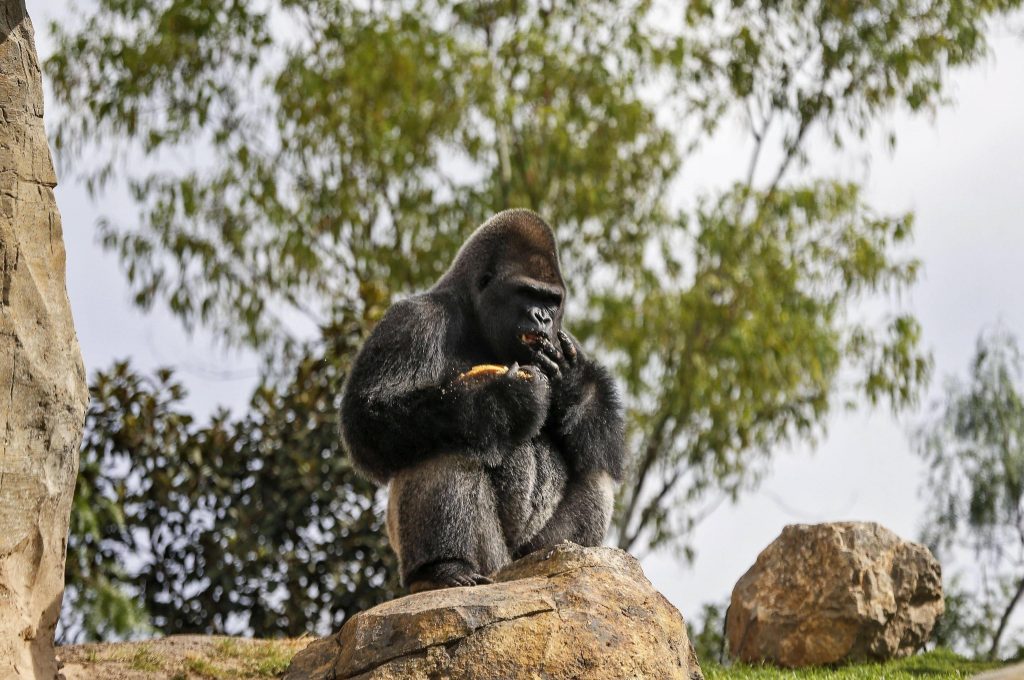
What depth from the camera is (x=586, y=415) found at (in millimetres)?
6250

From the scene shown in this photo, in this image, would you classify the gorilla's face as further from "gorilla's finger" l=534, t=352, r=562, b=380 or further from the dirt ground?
the dirt ground

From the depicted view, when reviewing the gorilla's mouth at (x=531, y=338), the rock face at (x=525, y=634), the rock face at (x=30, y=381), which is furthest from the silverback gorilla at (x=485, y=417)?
the rock face at (x=30, y=381)

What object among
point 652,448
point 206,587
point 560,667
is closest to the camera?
point 560,667

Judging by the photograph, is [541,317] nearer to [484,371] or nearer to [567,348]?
[567,348]

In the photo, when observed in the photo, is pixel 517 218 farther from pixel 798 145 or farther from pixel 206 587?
pixel 798 145

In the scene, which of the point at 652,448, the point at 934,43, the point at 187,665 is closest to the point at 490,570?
the point at 187,665

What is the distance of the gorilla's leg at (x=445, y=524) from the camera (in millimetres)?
5555

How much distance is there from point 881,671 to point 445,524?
272 centimetres

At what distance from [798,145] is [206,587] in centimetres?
888

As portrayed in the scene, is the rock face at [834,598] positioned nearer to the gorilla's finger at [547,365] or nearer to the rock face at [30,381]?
the gorilla's finger at [547,365]

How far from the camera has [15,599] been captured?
505cm

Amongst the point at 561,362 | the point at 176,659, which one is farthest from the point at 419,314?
the point at 176,659

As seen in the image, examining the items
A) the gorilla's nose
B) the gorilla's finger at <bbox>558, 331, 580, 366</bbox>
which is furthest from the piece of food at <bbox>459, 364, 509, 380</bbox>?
the gorilla's finger at <bbox>558, 331, 580, 366</bbox>

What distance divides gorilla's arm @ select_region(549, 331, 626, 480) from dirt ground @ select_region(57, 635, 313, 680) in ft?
5.79
